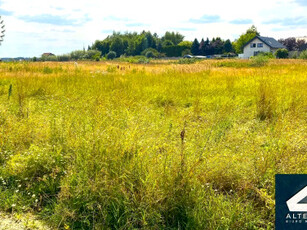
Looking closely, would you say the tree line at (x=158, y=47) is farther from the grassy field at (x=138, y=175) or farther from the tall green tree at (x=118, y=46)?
the grassy field at (x=138, y=175)

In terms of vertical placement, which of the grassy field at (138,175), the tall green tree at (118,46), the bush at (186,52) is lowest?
the grassy field at (138,175)

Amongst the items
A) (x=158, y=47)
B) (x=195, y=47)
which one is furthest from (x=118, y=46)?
(x=195, y=47)

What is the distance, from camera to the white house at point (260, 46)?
54.2 metres

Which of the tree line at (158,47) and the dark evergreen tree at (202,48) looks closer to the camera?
the tree line at (158,47)

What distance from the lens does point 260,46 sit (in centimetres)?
5550

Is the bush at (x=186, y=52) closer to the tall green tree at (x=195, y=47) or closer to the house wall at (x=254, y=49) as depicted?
the tall green tree at (x=195, y=47)

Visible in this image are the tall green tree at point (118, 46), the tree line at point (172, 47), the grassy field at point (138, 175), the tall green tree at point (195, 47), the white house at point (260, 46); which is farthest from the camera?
the tall green tree at point (118, 46)

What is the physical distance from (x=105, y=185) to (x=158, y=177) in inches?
21.6

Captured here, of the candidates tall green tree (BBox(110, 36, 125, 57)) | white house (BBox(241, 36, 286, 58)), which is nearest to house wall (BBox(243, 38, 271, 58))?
white house (BBox(241, 36, 286, 58))

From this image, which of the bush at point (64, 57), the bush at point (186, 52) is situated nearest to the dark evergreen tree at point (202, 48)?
the bush at point (186, 52)

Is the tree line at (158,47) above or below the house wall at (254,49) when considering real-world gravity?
above

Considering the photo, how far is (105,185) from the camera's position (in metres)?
2.89

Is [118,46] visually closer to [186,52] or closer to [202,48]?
[186,52]

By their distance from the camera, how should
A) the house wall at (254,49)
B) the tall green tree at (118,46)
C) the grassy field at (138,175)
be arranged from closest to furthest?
the grassy field at (138,175)
the house wall at (254,49)
the tall green tree at (118,46)
